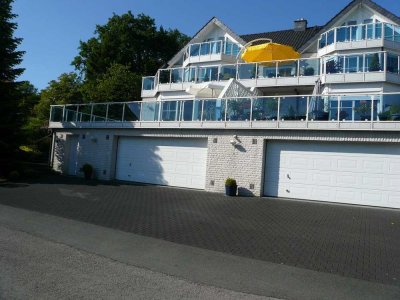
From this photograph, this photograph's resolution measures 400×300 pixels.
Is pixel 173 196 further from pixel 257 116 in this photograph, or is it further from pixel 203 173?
pixel 257 116

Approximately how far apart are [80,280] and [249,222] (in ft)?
20.1

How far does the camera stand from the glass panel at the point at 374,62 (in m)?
21.0

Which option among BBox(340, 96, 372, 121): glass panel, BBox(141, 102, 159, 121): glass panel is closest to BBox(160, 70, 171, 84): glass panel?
BBox(141, 102, 159, 121): glass panel

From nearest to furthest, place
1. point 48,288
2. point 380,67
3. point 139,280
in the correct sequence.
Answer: point 48,288, point 139,280, point 380,67

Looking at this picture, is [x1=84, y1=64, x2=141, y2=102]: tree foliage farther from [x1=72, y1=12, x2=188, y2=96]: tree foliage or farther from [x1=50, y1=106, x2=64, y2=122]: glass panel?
[x1=50, y1=106, x2=64, y2=122]: glass panel

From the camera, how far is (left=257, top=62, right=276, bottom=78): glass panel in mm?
23641

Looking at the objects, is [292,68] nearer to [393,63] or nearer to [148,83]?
[393,63]

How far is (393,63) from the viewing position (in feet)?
69.6

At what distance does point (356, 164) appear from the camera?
15.0 metres

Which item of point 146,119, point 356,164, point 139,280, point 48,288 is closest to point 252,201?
point 356,164

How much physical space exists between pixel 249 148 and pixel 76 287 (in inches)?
480

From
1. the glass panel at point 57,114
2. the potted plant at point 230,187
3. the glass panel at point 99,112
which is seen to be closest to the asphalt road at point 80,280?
Result: the potted plant at point 230,187

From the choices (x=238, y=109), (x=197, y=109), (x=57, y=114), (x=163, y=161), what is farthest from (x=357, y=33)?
(x=57, y=114)

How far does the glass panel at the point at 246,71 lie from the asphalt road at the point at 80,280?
61.8ft
